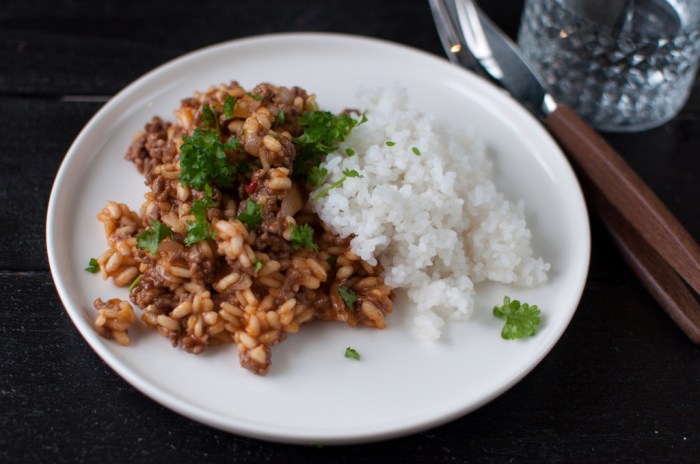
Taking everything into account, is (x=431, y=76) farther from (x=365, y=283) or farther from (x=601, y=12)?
(x=365, y=283)

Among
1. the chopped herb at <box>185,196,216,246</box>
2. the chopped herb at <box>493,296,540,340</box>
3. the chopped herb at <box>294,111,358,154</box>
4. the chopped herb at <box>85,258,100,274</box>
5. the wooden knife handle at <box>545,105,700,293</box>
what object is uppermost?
the chopped herb at <box>294,111,358,154</box>

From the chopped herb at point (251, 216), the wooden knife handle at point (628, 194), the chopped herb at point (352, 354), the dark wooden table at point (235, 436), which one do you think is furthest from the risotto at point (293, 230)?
the wooden knife handle at point (628, 194)

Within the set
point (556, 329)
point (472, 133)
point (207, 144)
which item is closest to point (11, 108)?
point (207, 144)

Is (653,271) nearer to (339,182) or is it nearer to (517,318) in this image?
(517,318)

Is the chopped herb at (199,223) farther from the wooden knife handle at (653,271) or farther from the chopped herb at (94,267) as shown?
the wooden knife handle at (653,271)

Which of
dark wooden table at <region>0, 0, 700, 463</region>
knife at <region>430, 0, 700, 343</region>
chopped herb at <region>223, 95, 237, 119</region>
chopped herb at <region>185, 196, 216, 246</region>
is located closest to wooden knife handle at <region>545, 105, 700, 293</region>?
knife at <region>430, 0, 700, 343</region>

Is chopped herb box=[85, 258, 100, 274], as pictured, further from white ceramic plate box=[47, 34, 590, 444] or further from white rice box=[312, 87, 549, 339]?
white rice box=[312, 87, 549, 339]
